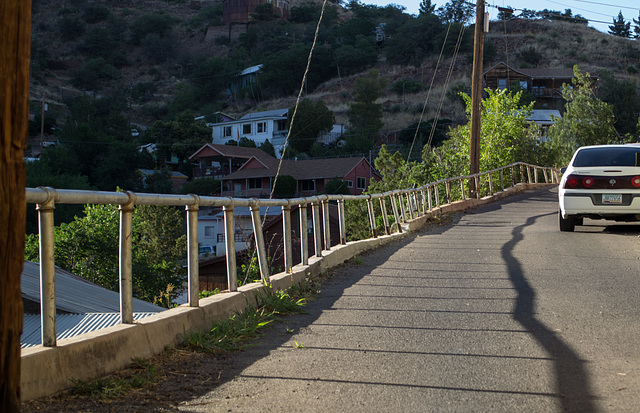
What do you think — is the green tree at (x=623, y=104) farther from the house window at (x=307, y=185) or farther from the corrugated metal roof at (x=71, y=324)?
the corrugated metal roof at (x=71, y=324)

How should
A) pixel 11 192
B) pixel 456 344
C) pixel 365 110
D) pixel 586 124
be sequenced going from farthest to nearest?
pixel 365 110
pixel 586 124
pixel 456 344
pixel 11 192

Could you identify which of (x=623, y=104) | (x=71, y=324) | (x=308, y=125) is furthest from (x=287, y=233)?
(x=623, y=104)

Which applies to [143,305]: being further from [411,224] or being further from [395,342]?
[411,224]

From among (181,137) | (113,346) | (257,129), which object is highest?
(257,129)

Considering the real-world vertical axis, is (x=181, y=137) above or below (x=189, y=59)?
below

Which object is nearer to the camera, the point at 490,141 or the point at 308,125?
the point at 490,141

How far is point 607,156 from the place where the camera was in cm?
1500

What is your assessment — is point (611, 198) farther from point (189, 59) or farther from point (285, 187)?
point (189, 59)

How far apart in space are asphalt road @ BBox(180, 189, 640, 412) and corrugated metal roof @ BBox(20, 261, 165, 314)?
3.44m

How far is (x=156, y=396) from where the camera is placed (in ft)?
14.8

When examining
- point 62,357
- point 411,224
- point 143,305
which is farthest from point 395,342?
point 411,224

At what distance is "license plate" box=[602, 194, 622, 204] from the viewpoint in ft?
46.5

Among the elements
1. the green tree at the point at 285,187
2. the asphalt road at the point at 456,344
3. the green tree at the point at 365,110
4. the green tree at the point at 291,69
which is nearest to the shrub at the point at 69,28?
the green tree at the point at 291,69

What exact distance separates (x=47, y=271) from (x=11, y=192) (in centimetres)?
146
